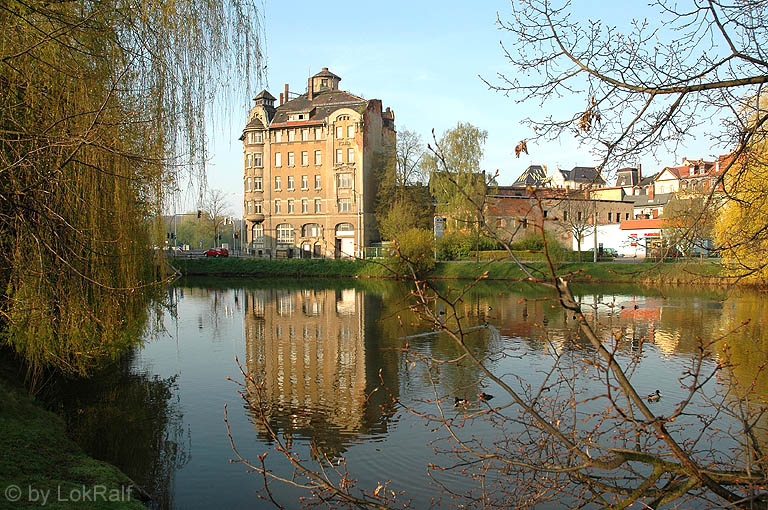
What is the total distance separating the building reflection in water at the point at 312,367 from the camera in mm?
11492

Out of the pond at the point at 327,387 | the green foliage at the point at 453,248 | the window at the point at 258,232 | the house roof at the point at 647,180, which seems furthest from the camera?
the window at the point at 258,232

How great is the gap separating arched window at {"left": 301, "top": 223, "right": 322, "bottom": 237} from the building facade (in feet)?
0.33

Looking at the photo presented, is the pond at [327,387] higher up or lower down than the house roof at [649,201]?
lower down

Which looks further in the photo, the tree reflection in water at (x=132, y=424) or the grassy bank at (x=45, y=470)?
the tree reflection in water at (x=132, y=424)

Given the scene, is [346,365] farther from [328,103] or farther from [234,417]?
[328,103]

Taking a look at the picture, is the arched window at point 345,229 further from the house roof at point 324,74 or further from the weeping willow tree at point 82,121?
the weeping willow tree at point 82,121

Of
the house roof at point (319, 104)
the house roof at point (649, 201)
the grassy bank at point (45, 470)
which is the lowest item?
the grassy bank at point (45, 470)

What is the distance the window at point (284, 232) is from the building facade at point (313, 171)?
101 mm

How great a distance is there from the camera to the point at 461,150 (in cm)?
5453

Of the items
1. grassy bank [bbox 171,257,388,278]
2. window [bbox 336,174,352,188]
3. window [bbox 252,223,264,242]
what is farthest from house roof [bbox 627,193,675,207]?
window [bbox 252,223,264,242]

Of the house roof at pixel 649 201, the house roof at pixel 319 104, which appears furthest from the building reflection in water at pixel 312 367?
the house roof at pixel 649 201

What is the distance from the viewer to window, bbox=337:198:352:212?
59.3m

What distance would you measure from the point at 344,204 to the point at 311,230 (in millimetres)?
4443

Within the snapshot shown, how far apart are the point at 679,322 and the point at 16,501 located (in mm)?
22989
